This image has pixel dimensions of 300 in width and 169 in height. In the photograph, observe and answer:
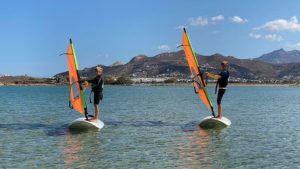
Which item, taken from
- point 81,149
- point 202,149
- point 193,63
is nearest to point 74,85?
point 81,149

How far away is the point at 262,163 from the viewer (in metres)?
13.3

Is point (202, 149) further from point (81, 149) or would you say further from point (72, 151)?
point (72, 151)

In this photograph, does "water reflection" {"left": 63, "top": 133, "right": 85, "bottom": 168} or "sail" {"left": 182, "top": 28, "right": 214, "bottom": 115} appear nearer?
"water reflection" {"left": 63, "top": 133, "right": 85, "bottom": 168}

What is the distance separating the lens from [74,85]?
19844mm

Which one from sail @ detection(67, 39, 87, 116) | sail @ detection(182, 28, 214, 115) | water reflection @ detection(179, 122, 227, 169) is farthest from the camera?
sail @ detection(182, 28, 214, 115)

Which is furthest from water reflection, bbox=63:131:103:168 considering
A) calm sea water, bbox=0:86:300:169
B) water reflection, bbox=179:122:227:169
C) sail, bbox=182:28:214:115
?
sail, bbox=182:28:214:115

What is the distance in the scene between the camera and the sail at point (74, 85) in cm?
1930

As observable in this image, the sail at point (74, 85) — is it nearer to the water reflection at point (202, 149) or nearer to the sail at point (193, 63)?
the water reflection at point (202, 149)

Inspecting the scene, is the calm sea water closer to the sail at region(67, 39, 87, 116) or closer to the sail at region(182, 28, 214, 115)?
the sail at region(67, 39, 87, 116)

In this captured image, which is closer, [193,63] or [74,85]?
[74,85]

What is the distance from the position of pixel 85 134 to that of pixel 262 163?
8202 mm

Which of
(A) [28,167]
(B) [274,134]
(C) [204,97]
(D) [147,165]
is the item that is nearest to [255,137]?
(B) [274,134]

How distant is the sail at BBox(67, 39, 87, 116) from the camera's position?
19297mm

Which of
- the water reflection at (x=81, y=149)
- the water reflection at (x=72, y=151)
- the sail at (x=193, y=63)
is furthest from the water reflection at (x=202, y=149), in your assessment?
the water reflection at (x=72, y=151)
